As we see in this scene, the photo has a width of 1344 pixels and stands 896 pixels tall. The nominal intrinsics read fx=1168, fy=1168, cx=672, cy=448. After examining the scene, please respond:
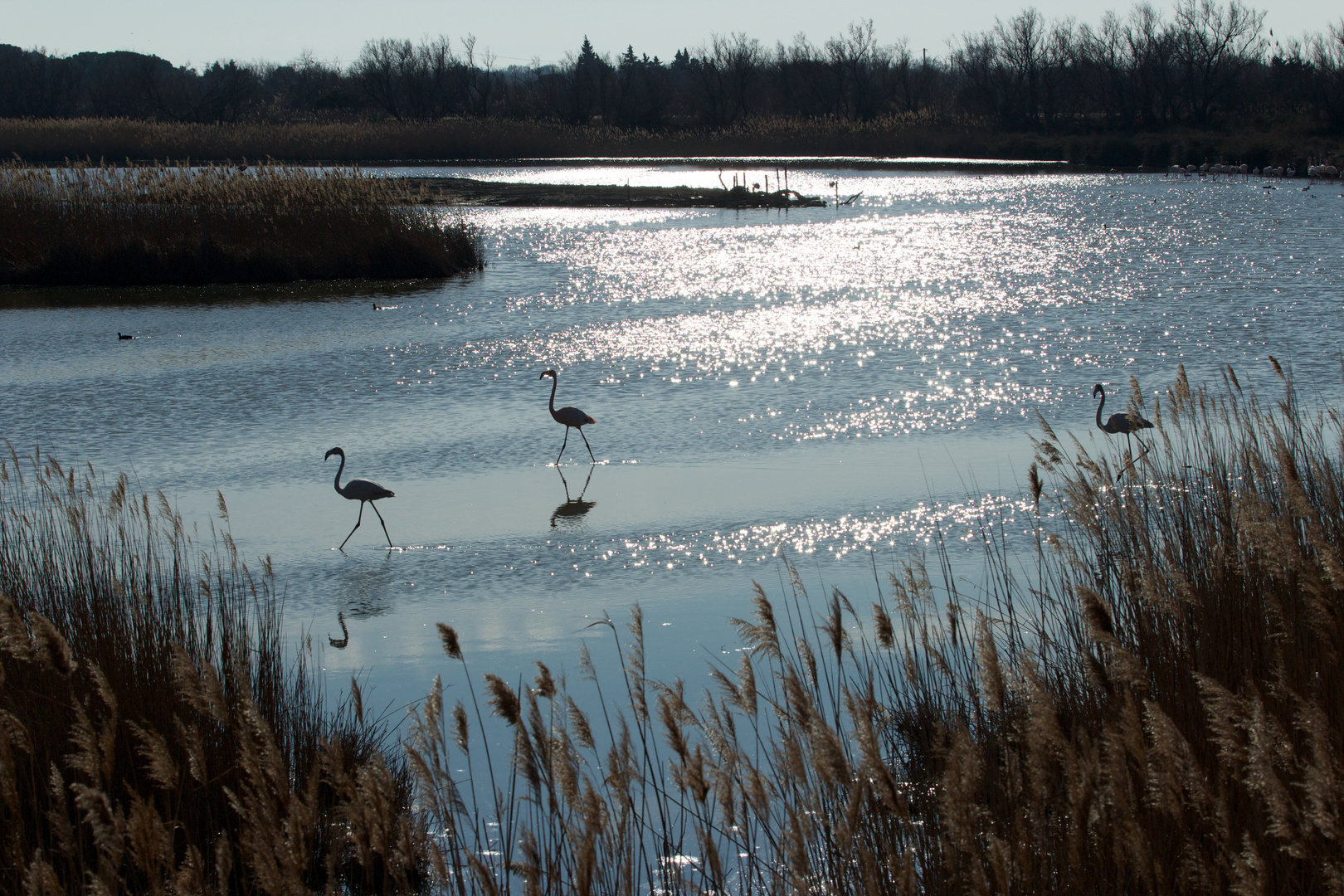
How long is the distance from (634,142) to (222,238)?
38000 millimetres

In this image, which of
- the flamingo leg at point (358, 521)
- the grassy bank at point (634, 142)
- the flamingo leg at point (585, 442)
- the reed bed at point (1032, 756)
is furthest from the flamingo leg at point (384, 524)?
the grassy bank at point (634, 142)

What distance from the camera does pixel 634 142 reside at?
5516 centimetres

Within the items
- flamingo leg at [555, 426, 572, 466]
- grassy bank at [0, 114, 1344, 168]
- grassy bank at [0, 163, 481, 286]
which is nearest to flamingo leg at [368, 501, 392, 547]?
flamingo leg at [555, 426, 572, 466]

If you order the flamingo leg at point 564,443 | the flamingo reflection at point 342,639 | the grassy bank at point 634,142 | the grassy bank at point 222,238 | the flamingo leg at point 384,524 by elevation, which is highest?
the grassy bank at point 634,142

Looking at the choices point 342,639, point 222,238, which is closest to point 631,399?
point 342,639

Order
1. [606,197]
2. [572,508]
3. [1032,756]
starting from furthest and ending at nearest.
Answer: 1. [606,197]
2. [572,508]
3. [1032,756]

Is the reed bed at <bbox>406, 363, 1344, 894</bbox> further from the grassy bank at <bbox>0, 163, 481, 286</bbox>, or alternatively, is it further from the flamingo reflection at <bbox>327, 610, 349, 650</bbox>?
the grassy bank at <bbox>0, 163, 481, 286</bbox>

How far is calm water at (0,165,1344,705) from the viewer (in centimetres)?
598

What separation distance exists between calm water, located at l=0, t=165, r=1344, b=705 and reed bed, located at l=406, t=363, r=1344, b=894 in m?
1.40

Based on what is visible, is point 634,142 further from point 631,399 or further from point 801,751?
point 801,751

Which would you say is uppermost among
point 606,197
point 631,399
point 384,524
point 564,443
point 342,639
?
point 606,197

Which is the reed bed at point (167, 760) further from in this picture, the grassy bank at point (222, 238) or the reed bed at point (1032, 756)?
the grassy bank at point (222, 238)

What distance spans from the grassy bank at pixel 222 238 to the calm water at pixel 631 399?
838 mm

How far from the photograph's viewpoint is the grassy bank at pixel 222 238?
1895cm
